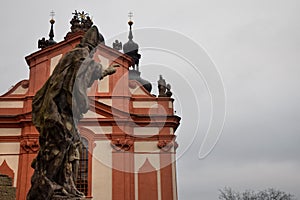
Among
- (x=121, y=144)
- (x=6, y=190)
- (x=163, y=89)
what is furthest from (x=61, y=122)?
(x=163, y=89)

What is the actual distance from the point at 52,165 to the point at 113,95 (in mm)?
13188

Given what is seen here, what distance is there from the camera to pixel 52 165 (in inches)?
261

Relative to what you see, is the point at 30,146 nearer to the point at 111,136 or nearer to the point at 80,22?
the point at 111,136

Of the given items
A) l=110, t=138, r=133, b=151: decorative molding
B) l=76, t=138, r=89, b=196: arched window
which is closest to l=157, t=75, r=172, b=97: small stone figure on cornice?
l=110, t=138, r=133, b=151: decorative molding

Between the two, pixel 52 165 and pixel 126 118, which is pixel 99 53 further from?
pixel 52 165

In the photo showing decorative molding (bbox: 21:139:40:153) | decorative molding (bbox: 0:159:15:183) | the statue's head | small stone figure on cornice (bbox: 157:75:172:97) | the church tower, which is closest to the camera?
the statue's head

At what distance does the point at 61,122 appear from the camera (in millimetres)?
6727

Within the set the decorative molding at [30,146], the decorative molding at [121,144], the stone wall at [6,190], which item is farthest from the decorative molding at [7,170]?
the stone wall at [6,190]

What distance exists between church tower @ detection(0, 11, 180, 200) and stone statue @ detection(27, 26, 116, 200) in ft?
34.1

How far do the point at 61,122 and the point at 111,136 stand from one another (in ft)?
39.8

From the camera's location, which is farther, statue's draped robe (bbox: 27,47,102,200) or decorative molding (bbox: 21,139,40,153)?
decorative molding (bbox: 21,139,40,153)

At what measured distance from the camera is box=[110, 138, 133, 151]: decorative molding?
60.9 ft

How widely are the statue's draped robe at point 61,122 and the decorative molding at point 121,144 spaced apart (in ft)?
37.4

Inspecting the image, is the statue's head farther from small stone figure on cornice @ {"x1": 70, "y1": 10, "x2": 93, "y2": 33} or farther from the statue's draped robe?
small stone figure on cornice @ {"x1": 70, "y1": 10, "x2": 93, "y2": 33}
